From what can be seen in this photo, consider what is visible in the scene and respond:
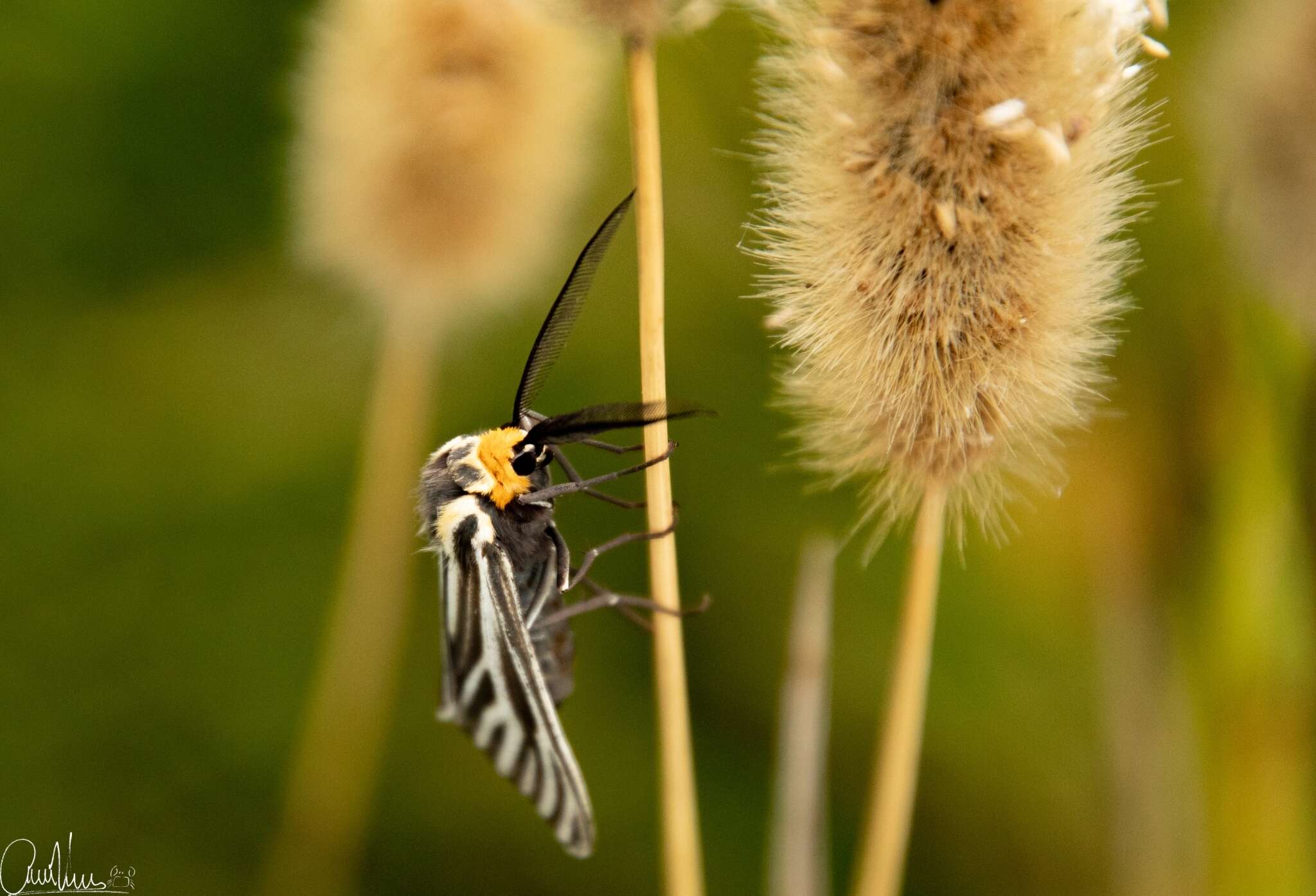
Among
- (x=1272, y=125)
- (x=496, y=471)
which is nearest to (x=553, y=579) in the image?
(x=496, y=471)

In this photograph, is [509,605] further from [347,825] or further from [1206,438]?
[1206,438]

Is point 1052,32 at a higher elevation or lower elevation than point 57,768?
higher

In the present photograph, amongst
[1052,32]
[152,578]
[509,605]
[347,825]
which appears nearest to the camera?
[1052,32]

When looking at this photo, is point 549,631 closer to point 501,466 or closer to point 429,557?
point 501,466

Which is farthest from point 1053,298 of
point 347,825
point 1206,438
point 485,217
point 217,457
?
point 217,457

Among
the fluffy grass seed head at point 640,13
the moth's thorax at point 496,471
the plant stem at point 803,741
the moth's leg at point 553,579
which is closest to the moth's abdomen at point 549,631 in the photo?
the moth's leg at point 553,579

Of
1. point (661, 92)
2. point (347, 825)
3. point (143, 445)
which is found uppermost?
point (661, 92)

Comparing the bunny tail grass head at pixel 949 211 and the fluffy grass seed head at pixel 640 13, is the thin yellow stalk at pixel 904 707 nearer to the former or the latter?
the bunny tail grass head at pixel 949 211

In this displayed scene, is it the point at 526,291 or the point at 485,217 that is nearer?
the point at 485,217
